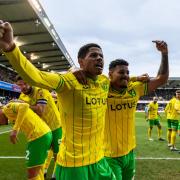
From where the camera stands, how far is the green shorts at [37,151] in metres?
6.19

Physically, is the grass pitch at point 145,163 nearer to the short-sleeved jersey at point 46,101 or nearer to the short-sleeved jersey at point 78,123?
the short-sleeved jersey at point 46,101

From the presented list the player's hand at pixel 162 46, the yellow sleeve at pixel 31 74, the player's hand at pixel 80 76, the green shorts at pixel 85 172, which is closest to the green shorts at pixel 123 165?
the green shorts at pixel 85 172

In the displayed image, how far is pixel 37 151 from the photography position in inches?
247

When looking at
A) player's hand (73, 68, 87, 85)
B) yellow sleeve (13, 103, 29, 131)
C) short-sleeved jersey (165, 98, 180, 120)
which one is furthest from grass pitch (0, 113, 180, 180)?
player's hand (73, 68, 87, 85)

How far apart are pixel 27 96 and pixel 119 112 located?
2.43 metres

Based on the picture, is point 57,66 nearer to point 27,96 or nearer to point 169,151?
point 169,151

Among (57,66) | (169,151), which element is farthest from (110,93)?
(57,66)

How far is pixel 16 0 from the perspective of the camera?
79.3 feet

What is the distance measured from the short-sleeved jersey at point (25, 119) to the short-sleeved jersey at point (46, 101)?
14.5 inches

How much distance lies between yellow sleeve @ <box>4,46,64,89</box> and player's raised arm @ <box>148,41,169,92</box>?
172 cm

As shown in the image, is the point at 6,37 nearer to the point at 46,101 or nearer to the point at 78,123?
the point at 78,123

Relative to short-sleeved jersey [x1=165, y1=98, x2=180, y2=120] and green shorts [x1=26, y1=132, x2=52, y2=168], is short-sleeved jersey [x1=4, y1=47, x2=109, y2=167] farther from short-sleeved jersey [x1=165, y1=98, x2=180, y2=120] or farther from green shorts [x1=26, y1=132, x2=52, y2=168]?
short-sleeved jersey [x1=165, y1=98, x2=180, y2=120]

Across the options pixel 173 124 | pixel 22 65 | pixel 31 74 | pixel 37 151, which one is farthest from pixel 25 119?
pixel 173 124

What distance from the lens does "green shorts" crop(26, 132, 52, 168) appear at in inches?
244
